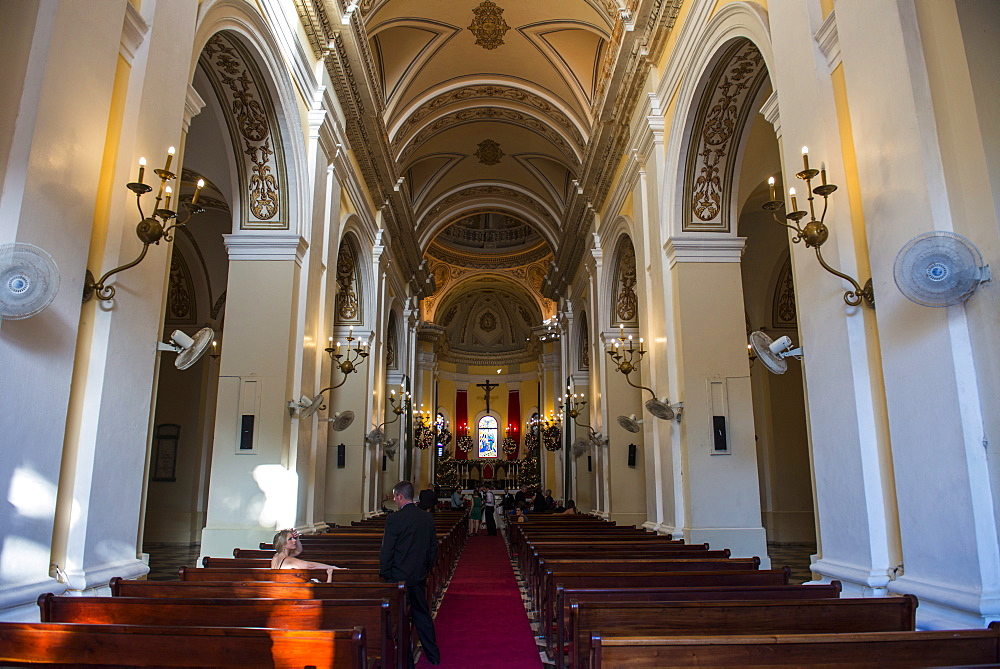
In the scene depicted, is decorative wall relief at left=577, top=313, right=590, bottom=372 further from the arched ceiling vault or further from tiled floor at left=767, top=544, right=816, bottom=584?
tiled floor at left=767, top=544, right=816, bottom=584

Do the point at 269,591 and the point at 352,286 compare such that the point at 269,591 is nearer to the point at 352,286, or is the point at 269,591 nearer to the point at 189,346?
the point at 189,346

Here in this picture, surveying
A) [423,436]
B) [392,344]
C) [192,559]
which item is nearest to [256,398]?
[192,559]

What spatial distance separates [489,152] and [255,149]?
11.2m

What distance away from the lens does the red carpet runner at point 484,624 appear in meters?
4.91

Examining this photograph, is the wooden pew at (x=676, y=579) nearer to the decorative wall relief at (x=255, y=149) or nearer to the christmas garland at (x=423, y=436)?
the decorative wall relief at (x=255, y=149)

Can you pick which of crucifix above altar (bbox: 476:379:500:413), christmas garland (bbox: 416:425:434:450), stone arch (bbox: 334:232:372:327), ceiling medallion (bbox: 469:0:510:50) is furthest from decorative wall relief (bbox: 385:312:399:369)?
crucifix above altar (bbox: 476:379:500:413)

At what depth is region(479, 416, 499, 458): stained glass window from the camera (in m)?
30.1

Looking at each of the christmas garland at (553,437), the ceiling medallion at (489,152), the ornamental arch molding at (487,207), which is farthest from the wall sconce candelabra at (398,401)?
the ceiling medallion at (489,152)

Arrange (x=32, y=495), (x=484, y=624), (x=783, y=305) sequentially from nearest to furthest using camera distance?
1. (x=32, y=495)
2. (x=484, y=624)
3. (x=783, y=305)

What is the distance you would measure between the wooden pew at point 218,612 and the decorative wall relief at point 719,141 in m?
6.20

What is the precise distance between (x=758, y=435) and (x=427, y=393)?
15.1 metres

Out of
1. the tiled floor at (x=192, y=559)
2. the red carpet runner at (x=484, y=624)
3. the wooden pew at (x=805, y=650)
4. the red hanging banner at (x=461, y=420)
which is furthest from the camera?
the red hanging banner at (x=461, y=420)

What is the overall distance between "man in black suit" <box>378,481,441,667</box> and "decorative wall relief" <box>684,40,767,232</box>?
5107mm

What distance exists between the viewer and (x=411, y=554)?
443 cm
